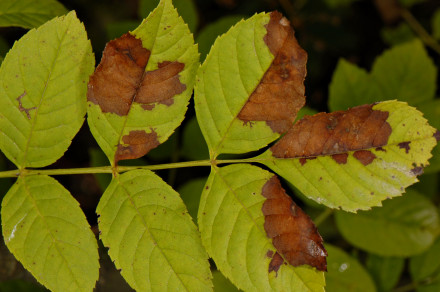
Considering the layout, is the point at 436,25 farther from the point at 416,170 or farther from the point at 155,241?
the point at 155,241

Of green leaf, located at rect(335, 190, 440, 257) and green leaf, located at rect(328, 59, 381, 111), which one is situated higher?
green leaf, located at rect(328, 59, 381, 111)

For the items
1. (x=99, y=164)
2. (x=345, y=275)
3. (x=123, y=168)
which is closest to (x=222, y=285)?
(x=345, y=275)

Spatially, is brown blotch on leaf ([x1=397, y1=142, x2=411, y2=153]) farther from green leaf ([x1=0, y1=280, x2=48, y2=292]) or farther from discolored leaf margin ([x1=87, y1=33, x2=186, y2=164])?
green leaf ([x1=0, y1=280, x2=48, y2=292])

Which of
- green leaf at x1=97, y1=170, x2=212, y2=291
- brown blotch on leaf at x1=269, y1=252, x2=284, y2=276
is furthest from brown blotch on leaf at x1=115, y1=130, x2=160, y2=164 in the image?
brown blotch on leaf at x1=269, y1=252, x2=284, y2=276

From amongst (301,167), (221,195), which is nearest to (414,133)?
(301,167)

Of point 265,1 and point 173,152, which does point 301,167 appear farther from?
point 265,1

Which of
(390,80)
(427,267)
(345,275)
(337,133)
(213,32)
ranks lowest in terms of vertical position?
(427,267)
